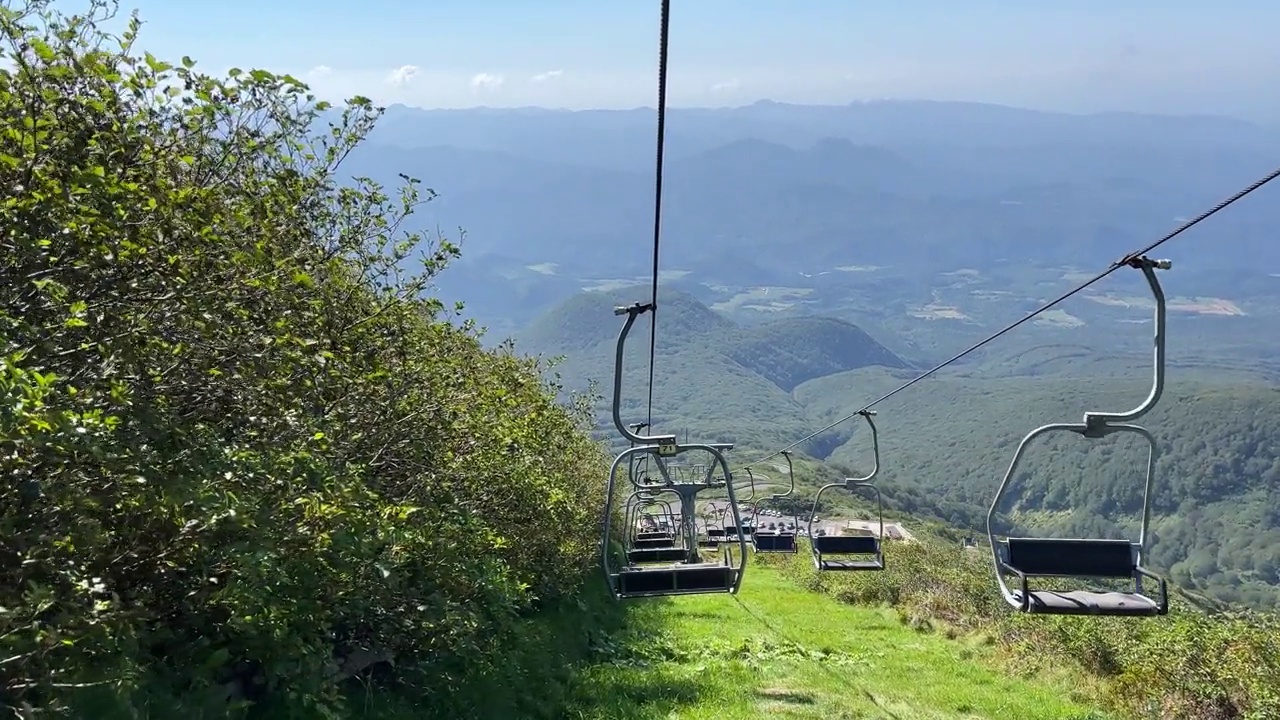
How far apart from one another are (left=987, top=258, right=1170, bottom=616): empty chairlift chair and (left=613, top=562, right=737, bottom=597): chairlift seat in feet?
11.4

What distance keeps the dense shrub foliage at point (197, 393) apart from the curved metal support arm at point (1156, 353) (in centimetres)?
620

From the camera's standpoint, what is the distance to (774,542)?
30.1 metres

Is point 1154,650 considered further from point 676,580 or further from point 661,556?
point 676,580

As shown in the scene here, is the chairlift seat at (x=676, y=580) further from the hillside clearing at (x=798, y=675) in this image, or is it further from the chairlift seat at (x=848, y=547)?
the chairlift seat at (x=848, y=547)

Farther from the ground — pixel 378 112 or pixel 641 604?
pixel 378 112

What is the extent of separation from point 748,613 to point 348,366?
2197cm

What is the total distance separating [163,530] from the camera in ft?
18.1

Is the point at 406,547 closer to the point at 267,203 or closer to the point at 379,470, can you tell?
the point at 379,470

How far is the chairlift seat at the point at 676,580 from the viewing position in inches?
467

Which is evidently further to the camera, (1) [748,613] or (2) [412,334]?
(1) [748,613]

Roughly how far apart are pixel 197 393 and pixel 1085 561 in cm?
856

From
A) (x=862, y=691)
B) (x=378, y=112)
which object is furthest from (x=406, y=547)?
(x=862, y=691)

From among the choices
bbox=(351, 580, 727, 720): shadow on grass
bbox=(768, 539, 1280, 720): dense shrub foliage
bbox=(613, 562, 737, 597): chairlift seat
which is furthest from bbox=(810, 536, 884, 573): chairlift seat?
bbox=(613, 562, 737, 597): chairlift seat

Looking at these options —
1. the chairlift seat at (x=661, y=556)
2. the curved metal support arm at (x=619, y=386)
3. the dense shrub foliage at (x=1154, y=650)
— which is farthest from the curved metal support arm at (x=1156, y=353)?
the chairlift seat at (x=661, y=556)
